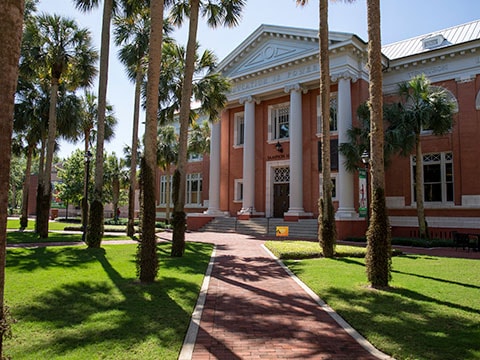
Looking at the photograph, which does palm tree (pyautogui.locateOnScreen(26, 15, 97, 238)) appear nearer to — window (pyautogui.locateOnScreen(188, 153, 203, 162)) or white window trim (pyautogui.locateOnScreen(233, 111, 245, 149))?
white window trim (pyautogui.locateOnScreen(233, 111, 245, 149))

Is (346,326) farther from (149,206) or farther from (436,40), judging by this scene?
(436,40)

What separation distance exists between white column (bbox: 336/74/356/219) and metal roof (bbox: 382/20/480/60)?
5.27 metres

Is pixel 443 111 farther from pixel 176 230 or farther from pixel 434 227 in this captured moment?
pixel 176 230

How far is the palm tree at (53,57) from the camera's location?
17.7 metres

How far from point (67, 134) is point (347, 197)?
673 inches

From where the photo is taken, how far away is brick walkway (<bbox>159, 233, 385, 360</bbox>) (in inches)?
181

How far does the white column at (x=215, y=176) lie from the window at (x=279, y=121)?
4.37m

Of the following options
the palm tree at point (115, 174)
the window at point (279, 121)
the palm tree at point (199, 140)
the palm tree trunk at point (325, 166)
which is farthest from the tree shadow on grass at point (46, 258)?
the palm tree at point (115, 174)

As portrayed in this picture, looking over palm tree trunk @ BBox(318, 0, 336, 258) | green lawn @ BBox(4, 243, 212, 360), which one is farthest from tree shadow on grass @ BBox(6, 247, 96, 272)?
palm tree trunk @ BBox(318, 0, 336, 258)

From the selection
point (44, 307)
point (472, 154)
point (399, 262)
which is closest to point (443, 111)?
point (472, 154)

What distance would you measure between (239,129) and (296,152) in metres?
7.46

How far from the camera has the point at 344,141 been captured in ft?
72.3

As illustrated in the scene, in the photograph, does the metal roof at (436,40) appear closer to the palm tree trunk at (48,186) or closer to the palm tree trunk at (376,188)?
the palm tree trunk at (376,188)

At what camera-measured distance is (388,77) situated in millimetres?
24078
